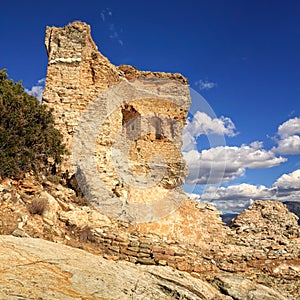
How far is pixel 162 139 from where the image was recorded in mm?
16516

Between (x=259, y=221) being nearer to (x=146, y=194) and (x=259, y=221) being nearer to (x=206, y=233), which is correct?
(x=206, y=233)

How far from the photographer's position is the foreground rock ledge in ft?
10.3

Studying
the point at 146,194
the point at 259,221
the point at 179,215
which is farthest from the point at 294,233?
the point at 146,194

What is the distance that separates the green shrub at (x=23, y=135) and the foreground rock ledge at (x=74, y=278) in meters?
3.84

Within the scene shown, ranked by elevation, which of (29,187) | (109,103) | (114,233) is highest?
(109,103)

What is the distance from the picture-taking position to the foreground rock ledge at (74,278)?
3.14m

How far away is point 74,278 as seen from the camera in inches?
142

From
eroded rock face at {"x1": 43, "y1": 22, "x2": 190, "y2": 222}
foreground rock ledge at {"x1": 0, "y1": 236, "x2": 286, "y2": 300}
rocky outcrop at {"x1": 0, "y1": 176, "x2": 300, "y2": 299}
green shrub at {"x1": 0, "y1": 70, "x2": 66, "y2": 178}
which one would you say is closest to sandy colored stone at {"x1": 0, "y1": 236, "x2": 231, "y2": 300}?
foreground rock ledge at {"x1": 0, "y1": 236, "x2": 286, "y2": 300}

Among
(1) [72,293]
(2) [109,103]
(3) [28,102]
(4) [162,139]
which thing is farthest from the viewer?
(4) [162,139]

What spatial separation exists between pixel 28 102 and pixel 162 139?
29.1ft

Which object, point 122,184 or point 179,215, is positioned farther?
point 179,215

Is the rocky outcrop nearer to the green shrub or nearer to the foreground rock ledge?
the green shrub

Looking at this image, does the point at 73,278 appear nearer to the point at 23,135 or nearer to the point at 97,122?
the point at 23,135

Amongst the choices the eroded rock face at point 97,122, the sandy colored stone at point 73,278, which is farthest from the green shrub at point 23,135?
the sandy colored stone at point 73,278
